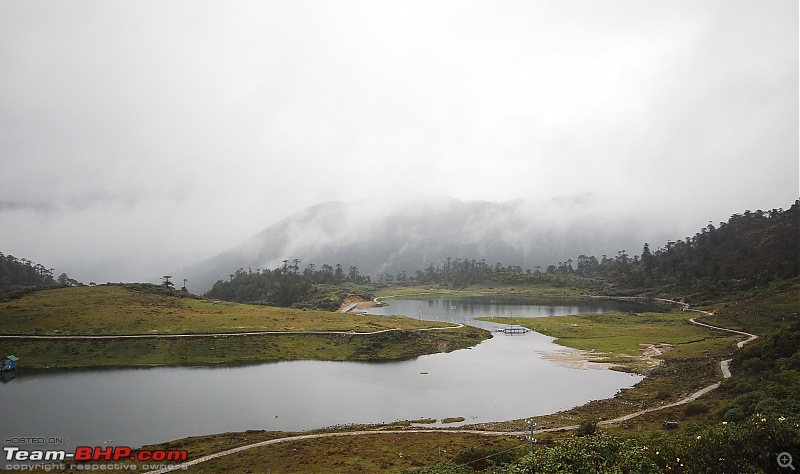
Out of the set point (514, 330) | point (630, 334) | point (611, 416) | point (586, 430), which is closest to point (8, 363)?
point (586, 430)

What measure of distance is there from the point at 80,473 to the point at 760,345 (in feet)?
334

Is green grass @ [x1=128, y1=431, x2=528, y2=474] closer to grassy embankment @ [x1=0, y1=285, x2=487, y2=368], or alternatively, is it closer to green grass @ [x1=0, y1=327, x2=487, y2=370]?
green grass @ [x1=0, y1=327, x2=487, y2=370]

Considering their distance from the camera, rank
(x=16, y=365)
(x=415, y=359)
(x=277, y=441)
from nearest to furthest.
A: 1. (x=277, y=441)
2. (x=16, y=365)
3. (x=415, y=359)

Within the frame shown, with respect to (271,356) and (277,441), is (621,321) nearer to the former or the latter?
(271,356)

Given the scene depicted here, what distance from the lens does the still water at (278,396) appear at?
6500cm

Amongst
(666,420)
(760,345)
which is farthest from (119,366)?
(760,345)

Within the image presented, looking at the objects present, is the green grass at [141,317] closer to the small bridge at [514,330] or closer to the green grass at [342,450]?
the small bridge at [514,330]

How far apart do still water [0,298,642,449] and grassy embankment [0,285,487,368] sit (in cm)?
818

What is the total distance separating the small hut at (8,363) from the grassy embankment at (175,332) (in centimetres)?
221

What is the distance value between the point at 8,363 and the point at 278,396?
65082 millimetres

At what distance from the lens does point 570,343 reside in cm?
13038

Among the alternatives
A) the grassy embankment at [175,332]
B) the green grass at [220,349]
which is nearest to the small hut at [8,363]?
the green grass at [220,349]

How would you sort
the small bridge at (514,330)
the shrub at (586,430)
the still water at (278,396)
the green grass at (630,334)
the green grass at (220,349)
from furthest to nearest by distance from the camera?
the small bridge at (514,330) < the green grass at (630,334) < the green grass at (220,349) < the still water at (278,396) < the shrub at (586,430)

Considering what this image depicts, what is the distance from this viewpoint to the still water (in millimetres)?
65000
